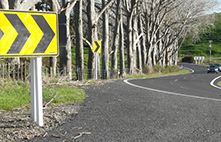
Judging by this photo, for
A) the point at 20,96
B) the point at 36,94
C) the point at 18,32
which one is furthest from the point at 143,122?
the point at 20,96

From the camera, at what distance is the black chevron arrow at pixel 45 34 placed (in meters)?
6.22

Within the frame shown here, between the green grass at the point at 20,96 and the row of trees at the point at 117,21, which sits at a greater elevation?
the row of trees at the point at 117,21

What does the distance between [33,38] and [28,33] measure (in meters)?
0.12

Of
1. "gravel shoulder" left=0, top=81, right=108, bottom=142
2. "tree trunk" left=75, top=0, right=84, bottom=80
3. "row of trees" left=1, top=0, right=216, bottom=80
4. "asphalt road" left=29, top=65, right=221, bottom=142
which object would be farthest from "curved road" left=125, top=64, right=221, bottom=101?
"gravel shoulder" left=0, top=81, right=108, bottom=142

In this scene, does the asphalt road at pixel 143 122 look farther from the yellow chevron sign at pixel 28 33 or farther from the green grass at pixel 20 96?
the yellow chevron sign at pixel 28 33

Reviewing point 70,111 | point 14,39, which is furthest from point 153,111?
point 14,39

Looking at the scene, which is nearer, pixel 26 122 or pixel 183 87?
pixel 26 122

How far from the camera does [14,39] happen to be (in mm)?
5973

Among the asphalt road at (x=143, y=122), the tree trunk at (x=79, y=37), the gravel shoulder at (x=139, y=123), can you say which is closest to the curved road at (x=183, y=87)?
the asphalt road at (x=143, y=122)

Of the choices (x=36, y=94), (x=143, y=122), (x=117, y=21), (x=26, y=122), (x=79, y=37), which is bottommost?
(x=143, y=122)

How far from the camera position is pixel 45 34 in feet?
20.6

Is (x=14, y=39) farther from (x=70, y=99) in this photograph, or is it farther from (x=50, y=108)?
(x=70, y=99)

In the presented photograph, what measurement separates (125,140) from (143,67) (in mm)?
32573

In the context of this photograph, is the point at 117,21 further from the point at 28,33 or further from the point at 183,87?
the point at 28,33
